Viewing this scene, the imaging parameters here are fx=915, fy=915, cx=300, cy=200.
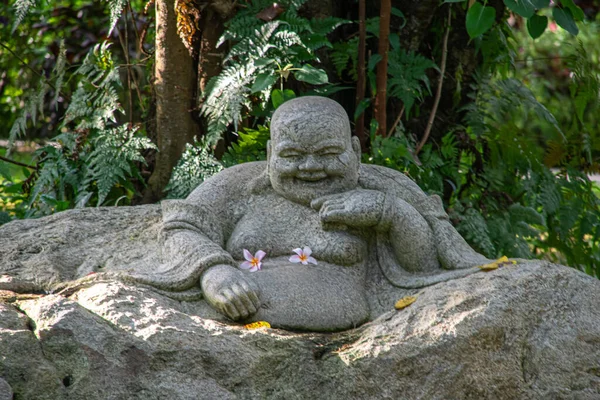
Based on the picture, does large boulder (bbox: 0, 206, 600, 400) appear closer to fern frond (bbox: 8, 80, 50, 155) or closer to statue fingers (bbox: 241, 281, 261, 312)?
statue fingers (bbox: 241, 281, 261, 312)

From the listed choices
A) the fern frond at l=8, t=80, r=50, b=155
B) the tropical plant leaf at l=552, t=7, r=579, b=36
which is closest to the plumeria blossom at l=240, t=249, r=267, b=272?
the tropical plant leaf at l=552, t=7, r=579, b=36

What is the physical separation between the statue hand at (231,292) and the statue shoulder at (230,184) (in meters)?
0.63

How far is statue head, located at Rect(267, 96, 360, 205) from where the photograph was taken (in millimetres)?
4574

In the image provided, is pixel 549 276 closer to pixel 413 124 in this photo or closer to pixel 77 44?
pixel 413 124

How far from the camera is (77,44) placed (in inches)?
331

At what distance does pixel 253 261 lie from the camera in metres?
4.55

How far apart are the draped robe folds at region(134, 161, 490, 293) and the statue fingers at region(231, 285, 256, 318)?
27 cm

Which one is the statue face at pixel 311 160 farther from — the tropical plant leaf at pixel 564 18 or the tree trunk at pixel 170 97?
the tree trunk at pixel 170 97

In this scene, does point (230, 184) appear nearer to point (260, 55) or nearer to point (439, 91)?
point (260, 55)

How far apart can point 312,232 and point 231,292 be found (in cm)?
67

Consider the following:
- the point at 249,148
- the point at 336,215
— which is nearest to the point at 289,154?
the point at 336,215

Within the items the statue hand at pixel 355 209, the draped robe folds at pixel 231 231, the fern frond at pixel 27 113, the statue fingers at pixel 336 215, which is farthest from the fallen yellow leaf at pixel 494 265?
the fern frond at pixel 27 113

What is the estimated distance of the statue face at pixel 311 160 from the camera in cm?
457

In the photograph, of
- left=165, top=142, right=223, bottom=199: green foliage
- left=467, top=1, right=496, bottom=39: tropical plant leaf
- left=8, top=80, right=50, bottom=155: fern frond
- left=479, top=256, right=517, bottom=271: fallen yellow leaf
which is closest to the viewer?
left=479, top=256, right=517, bottom=271: fallen yellow leaf
